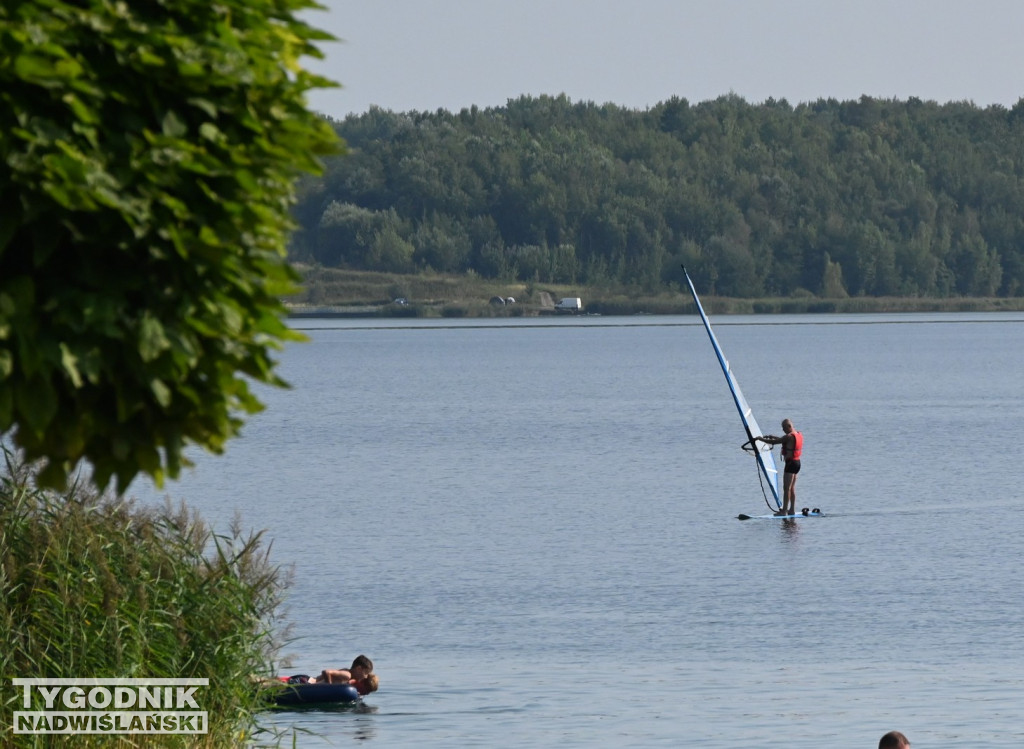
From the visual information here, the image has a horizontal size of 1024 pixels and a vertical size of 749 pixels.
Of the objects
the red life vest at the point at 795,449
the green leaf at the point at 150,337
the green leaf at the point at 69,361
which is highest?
the green leaf at the point at 150,337

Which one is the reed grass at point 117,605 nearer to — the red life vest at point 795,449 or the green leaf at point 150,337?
the green leaf at point 150,337

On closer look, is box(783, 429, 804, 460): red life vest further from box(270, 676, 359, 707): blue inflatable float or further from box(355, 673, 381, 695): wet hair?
box(270, 676, 359, 707): blue inflatable float

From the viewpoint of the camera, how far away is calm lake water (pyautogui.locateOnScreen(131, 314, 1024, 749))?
64.1 ft

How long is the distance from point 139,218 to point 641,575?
27945mm

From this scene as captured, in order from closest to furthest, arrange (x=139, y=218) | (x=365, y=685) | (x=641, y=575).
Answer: (x=139, y=218), (x=365, y=685), (x=641, y=575)

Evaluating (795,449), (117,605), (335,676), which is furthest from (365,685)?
(795,449)

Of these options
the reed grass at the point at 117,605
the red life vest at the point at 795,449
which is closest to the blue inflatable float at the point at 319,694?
the reed grass at the point at 117,605

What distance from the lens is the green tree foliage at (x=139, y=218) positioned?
419cm

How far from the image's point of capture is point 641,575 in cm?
3175

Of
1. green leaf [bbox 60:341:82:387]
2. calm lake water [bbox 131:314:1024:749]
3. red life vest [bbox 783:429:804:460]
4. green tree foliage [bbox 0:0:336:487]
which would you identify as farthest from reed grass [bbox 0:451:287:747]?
red life vest [bbox 783:429:804:460]

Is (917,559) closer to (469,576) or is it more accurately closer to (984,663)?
(469,576)

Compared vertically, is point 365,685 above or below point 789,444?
below

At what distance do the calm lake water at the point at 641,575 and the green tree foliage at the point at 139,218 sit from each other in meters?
5.43

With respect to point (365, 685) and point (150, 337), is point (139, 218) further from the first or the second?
point (365, 685)
